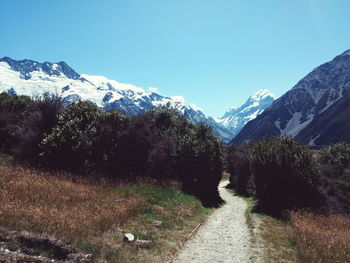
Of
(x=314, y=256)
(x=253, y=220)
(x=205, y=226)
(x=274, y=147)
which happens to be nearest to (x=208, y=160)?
(x=274, y=147)

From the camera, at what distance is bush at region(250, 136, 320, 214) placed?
31141 mm

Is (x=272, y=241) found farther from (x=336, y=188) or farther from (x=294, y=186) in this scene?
(x=336, y=188)

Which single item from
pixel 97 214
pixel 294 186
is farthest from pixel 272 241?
pixel 294 186

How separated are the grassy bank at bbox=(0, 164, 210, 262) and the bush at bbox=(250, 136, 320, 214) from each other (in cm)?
943

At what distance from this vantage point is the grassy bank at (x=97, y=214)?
12.7m

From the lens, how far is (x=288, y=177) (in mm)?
31156

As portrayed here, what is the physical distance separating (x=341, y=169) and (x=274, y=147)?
60.4 ft

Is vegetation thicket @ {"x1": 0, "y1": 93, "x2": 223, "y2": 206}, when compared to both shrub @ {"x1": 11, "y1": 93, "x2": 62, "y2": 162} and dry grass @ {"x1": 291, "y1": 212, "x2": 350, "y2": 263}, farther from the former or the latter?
dry grass @ {"x1": 291, "y1": 212, "x2": 350, "y2": 263}

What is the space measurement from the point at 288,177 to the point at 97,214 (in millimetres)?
20339

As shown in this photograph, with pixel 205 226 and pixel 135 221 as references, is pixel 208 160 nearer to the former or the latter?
pixel 205 226

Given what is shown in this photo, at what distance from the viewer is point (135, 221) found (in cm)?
1833

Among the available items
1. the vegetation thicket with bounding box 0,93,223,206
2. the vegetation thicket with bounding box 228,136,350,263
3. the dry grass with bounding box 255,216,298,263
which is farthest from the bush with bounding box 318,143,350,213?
the dry grass with bounding box 255,216,298,263

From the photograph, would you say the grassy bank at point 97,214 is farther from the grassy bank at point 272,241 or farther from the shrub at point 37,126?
the shrub at point 37,126

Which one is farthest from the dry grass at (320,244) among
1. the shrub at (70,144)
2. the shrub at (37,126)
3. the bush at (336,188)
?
the shrub at (37,126)
